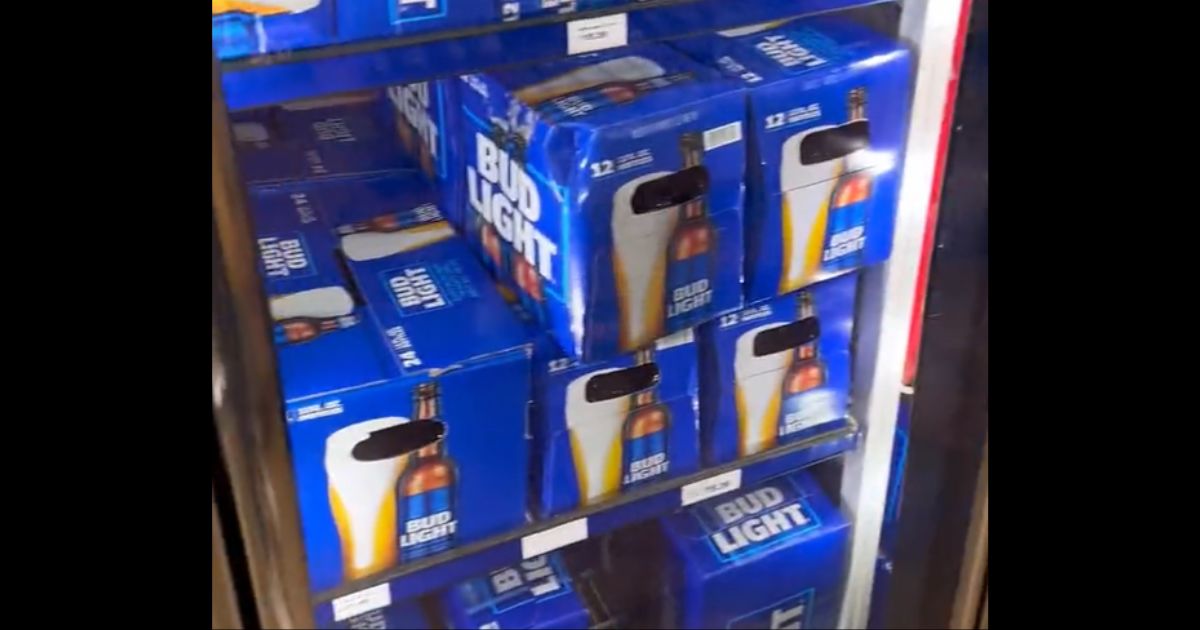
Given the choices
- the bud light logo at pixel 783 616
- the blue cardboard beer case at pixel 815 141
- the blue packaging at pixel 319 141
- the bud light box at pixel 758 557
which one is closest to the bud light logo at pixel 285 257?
the blue packaging at pixel 319 141

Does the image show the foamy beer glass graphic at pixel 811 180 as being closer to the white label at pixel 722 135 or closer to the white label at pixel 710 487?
the white label at pixel 722 135

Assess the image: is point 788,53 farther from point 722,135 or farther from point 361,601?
point 361,601

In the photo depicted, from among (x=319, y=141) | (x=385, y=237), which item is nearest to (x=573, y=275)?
(x=385, y=237)

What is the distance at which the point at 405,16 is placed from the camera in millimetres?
1008

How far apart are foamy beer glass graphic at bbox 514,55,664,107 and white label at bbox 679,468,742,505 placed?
0.52 meters

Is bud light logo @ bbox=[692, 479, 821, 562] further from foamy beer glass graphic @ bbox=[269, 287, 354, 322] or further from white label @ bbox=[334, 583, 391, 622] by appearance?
foamy beer glass graphic @ bbox=[269, 287, 354, 322]

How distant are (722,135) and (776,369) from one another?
1.23 ft

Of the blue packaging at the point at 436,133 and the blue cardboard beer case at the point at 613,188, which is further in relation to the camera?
the blue packaging at the point at 436,133

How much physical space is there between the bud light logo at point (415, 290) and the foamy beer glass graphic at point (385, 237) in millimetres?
45

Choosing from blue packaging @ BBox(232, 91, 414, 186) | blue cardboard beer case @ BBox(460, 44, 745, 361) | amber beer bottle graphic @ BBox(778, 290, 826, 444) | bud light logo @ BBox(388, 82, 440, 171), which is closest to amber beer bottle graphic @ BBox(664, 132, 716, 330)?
blue cardboard beer case @ BBox(460, 44, 745, 361)

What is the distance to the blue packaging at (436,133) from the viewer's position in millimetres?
1303

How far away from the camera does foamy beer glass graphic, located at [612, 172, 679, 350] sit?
3.70 ft
